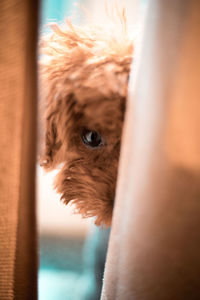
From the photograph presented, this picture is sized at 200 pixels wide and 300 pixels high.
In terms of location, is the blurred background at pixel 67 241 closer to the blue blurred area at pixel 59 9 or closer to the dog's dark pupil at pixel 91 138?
the blue blurred area at pixel 59 9

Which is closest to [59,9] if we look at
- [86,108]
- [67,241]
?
[86,108]

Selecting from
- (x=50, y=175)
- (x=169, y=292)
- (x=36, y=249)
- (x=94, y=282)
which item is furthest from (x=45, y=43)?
(x=94, y=282)

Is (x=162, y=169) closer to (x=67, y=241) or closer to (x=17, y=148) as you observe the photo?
(x=17, y=148)

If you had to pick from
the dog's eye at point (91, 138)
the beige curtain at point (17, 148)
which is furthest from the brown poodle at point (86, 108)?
the beige curtain at point (17, 148)

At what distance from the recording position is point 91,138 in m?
0.58

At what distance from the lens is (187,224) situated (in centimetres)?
38

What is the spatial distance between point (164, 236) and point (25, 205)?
0.24m

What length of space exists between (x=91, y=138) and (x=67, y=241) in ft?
2.23

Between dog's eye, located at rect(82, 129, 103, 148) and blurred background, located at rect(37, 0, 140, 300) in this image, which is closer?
dog's eye, located at rect(82, 129, 103, 148)

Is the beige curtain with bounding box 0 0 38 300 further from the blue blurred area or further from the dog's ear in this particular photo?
the blue blurred area

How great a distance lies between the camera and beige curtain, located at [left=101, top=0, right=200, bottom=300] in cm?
34

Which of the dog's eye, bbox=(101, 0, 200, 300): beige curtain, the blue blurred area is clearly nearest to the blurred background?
the blue blurred area

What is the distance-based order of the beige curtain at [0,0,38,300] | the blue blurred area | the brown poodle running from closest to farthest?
the beige curtain at [0,0,38,300]
the brown poodle
the blue blurred area

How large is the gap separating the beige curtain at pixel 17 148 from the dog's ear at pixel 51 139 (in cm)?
21
